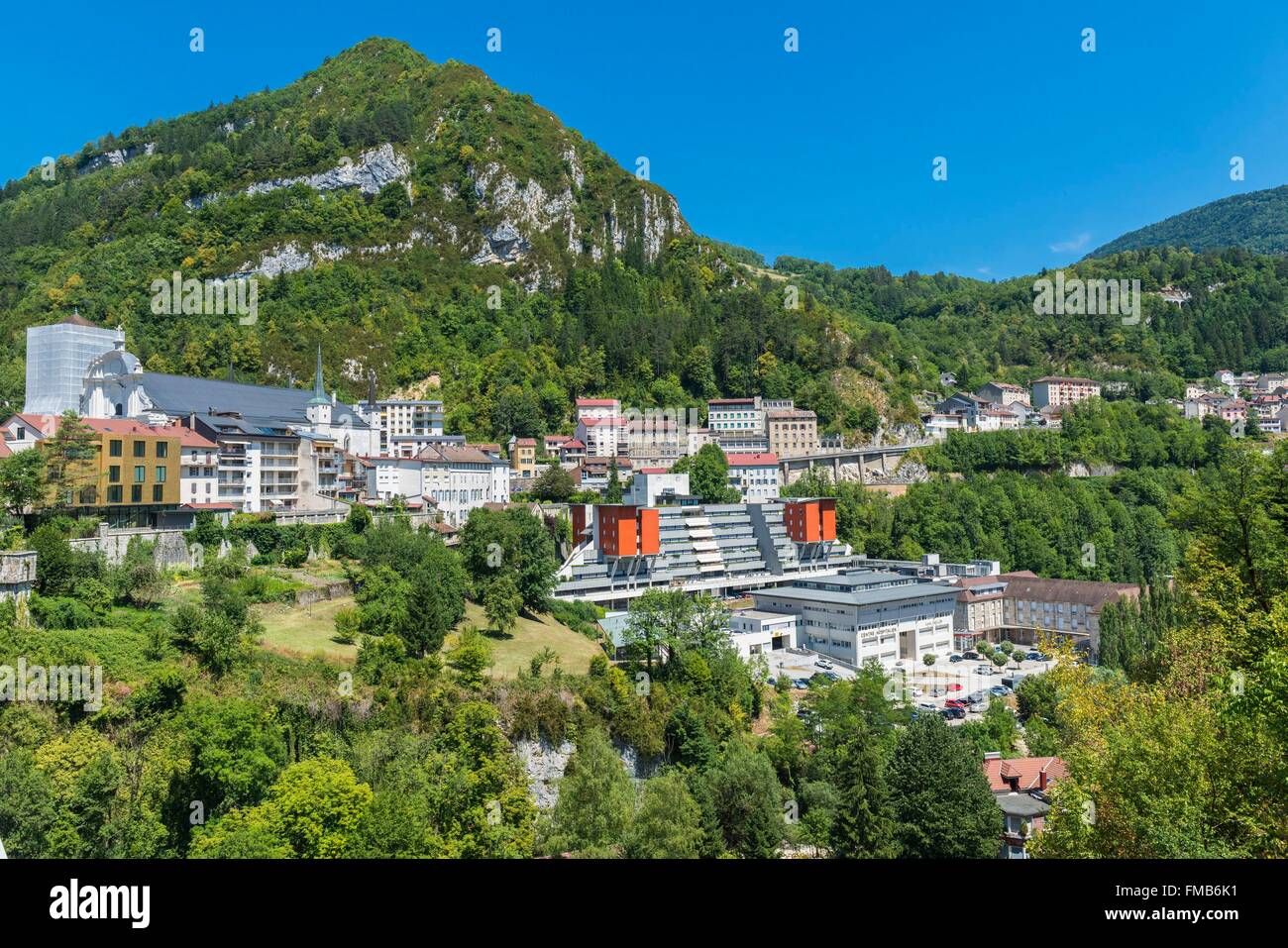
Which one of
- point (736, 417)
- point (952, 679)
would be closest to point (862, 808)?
point (952, 679)

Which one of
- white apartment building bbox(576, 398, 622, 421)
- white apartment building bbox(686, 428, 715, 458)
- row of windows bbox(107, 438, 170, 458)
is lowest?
row of windows bbox(107, 438, 170, 458)

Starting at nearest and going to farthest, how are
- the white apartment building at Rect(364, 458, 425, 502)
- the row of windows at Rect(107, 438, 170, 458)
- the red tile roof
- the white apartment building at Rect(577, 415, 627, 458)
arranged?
the red tile roof < the row of windows at Rect(107, 438, 170, 458) < the white apartment building at Rect(364, 458, 425, 502) < the white apartment building at Rect(577, 415, 627, 458)

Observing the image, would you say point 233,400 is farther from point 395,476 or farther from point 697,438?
point 697,438

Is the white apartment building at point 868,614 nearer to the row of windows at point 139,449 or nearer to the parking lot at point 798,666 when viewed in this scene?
the parking lot at point 798,666

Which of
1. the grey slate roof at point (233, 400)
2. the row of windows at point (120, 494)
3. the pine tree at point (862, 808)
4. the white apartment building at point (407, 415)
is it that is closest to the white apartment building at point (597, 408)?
the white apartment building at point (407, 415)

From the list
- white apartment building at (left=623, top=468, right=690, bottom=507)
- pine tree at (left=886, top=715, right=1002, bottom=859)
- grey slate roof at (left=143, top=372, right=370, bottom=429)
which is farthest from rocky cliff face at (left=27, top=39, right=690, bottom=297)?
pine tree at (left=886, top=715, right=1002, bottom=859)

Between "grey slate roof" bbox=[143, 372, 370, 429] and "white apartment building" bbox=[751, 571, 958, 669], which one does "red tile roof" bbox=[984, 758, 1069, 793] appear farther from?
"grey slate roof" bbox=[143, 372, 370, 429]
